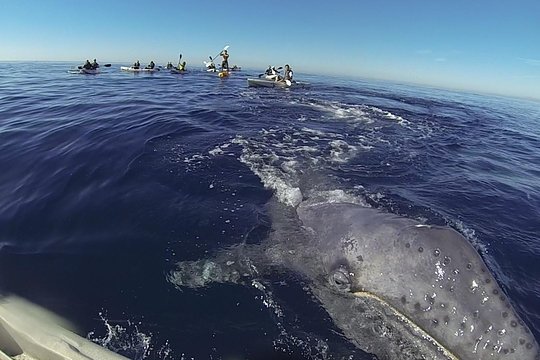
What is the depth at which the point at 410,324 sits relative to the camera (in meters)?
5.19

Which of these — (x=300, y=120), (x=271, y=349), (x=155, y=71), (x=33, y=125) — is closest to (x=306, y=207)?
(x=271, y=349)

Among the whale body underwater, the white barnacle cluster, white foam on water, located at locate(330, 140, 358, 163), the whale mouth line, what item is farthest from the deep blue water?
the white barnacle cluster

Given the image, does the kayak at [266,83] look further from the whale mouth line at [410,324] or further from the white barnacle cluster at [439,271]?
the white barnacle cluster at [439,271]

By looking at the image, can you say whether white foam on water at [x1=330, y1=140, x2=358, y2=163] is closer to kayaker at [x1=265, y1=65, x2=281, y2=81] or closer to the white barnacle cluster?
the white barnacle cluster

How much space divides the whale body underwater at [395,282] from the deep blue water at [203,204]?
39cm

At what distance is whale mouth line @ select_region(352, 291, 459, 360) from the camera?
479 centimetres

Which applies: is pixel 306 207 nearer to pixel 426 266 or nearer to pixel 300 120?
pixel 426 266

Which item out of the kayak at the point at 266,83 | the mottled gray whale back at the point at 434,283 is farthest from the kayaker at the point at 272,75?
the mottled gray whale back at the point at 434,283

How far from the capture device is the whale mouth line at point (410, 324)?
188 inches

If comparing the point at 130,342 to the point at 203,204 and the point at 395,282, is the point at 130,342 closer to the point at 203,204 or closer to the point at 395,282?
the point at 395,282

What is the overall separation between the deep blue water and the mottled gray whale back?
1.09 m

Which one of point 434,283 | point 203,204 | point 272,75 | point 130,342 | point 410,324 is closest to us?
point 434,283

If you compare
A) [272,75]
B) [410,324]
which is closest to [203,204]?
[410,324]

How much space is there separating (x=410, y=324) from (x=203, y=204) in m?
6.10
